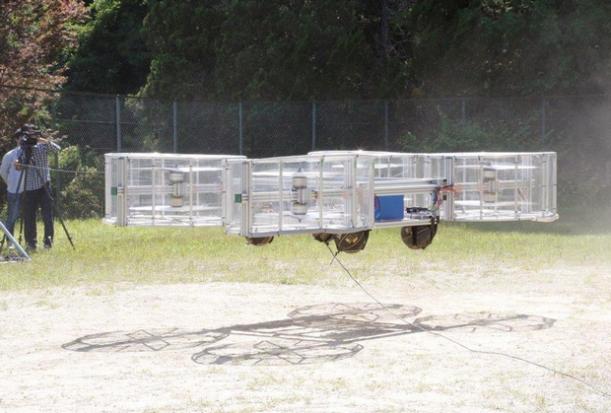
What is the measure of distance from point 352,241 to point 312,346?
6.36 feet

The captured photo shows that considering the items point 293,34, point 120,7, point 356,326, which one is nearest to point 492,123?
point 293,34

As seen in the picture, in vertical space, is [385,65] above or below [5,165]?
above

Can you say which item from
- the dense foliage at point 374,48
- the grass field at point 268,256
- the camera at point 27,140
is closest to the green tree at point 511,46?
the dense foliage at point 374,48

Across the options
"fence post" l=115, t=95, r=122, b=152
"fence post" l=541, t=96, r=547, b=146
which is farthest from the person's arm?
"fence post" l=541, t=96, r=547, b=146

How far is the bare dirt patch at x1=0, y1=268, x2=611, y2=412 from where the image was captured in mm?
9609

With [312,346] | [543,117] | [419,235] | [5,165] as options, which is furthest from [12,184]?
[543,117]

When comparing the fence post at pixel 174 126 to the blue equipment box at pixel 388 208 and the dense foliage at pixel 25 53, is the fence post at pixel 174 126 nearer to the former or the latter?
the dense foliage at pixel 25 53

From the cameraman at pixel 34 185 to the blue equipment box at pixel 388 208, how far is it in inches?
326

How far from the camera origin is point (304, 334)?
12.5 meters

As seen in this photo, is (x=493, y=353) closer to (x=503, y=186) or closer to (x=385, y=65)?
(x=503, y=186)

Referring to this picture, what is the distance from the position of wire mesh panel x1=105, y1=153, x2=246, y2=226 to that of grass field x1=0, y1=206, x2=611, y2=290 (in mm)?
2896

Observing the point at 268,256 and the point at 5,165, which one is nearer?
the point at 268,256

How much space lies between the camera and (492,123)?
104 ft

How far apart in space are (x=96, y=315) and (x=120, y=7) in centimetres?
3015
